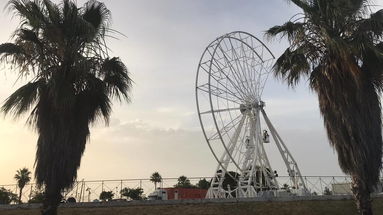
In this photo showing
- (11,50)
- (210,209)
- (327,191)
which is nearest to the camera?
(11,50)

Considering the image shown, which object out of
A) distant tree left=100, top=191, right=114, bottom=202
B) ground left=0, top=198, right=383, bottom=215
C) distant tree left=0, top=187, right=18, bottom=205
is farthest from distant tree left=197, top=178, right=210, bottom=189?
ground left=0, top=198, right=383, bottom=215

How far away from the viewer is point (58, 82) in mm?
15016

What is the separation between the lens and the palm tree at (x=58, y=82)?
14.6 meters

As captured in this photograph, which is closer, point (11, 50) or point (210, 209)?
point (11, 50)

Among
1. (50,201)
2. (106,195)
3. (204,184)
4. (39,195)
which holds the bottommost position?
(50,201)

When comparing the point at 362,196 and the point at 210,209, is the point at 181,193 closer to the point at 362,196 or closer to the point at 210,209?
the point at 210,209

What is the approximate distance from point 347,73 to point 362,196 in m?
4.35

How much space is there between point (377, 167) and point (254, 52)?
32.8 m

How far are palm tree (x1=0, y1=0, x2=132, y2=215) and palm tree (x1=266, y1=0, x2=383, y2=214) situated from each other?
7.56 metres

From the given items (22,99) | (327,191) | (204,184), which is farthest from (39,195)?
(204,184)

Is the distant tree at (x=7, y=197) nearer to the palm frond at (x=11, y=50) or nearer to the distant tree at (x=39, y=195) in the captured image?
the distant tree at (x=39, y=195)

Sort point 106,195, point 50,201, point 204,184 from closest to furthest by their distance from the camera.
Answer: point 50,201
point 106,195
point 204,184

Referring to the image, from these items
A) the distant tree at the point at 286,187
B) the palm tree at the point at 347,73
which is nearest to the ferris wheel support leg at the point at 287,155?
the distant tree at the point at 286,187

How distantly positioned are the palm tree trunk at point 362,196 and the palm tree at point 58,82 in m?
9.16
